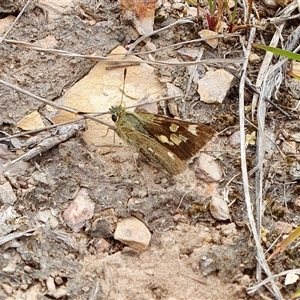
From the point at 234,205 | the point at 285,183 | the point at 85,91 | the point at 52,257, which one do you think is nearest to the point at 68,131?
the point at 85,91

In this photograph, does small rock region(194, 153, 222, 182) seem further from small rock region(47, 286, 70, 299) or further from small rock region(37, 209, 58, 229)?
small rock region(47, 286, 70, 299)

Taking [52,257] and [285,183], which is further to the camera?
[285,183]

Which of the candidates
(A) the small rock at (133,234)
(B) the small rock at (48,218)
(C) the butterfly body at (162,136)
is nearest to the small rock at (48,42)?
(C) the butterfly body at (162,136)

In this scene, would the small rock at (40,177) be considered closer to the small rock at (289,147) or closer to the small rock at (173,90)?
the small rock at (173,90)

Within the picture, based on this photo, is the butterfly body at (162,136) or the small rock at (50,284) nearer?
the small rock at (50,284)

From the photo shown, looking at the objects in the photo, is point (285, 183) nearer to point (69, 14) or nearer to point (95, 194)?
point (95, 194)

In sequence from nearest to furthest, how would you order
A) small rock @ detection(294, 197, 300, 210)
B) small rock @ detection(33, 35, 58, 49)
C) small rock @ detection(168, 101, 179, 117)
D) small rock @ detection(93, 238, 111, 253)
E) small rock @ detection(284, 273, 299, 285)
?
small rock @ detection(284, 273, 299, 285), small rock @ detection(93, 238, 111, 253), small rock @ detection(294, 197, 300, 210), small rock @ detection(168, 101, 179, 117), small rock @ detection(33, 35, 58, 49)

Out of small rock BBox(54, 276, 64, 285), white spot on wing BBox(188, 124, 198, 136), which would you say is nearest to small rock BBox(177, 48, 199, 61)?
white spot on wing BBox(188, 124, 198, 136)
